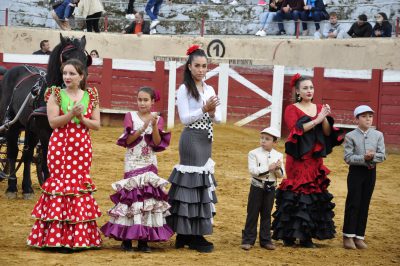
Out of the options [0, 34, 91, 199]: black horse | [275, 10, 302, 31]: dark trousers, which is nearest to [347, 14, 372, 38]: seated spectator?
[275, 10, 302, 31]: dark trousers

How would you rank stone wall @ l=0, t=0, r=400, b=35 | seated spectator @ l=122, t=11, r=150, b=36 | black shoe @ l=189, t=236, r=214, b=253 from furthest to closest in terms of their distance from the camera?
stone wall @ l=0, t=0, r=400, b=35 < seated spectator @ l=122, t=11, r=150, b=36 < black shoe @ l=189, t=236, r=214, b=253

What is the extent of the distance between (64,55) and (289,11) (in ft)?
39.4

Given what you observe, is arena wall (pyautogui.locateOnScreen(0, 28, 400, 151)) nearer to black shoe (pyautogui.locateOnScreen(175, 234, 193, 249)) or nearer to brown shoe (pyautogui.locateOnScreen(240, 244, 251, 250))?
brown shoe (pyautogui.locateOnScreen(240, 244, 251, 250))

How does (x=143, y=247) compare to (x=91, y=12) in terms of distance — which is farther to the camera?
(x=91, y=12)

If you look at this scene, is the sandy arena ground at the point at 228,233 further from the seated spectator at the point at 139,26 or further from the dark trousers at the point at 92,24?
the dark trousers at the point at 92,24

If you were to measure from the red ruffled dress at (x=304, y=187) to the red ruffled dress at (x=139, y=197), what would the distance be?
1.08 metres

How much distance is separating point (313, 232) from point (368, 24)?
10442 mm

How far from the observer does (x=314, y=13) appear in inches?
754

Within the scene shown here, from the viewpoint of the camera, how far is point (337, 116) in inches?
667

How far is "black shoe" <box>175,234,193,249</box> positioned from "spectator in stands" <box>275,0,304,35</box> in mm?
12367

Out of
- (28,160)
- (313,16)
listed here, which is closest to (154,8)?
(313,16)

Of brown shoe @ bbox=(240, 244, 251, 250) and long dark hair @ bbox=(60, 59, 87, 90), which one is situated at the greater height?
long dark hair @ bbox=(60, 59, 87, 90)

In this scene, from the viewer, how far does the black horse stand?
865 centimetres

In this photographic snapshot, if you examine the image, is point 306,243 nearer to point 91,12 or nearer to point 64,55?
point 64,55
